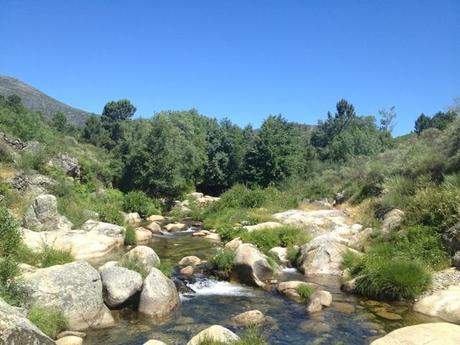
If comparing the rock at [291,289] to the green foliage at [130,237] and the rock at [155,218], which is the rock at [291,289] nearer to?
the green foliage at [130,237]

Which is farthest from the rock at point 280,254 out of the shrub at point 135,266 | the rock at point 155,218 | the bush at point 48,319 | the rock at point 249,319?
the rock at point 155,218

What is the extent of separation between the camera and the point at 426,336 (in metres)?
8.16

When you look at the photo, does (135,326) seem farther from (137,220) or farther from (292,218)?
(137,220)

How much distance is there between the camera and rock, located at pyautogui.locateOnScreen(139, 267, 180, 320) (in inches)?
456

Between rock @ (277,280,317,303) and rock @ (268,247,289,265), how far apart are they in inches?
126

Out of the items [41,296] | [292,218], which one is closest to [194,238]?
[292,218]

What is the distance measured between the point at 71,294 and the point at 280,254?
32.1 ft

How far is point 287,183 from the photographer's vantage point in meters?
41.6

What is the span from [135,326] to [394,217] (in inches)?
492

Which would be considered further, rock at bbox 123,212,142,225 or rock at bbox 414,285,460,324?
rock at bbox 123,212,142,225

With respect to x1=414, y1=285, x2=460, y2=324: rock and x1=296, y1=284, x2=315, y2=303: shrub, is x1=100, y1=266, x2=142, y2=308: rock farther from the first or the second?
x1=414, y1=285, x2=460, y2=324: rock

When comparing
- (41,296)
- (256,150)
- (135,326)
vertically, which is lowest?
(135,326)

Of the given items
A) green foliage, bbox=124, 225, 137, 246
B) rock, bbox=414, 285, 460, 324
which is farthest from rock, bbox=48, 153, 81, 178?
rock, bbox=414, 285, 460, 324

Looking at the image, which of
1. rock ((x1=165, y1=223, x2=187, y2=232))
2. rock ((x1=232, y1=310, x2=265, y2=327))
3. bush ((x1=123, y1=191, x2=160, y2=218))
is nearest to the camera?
rock ((x1=232, y1=310, x2=265, y2=327))
